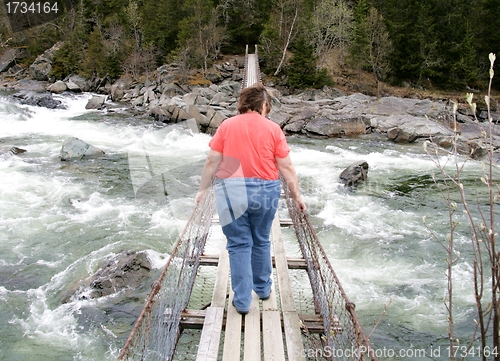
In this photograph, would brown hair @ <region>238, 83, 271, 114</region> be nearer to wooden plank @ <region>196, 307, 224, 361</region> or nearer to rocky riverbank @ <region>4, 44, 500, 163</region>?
wooden plank @ <region>196, 307, 224, 361</region>

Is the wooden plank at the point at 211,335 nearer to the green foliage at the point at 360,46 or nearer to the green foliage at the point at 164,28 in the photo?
the green foliage at the point at 360,46

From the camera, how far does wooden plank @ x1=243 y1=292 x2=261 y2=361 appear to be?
7.91ft

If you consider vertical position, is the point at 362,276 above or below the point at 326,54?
below

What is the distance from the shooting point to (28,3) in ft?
114

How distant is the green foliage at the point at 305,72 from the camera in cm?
2147

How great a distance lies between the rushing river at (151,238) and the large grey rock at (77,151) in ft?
0.85

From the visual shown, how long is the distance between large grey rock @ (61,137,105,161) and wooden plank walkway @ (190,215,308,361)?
8.94 metres

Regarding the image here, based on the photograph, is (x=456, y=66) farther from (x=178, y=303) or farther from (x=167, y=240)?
(x=178, y=303)

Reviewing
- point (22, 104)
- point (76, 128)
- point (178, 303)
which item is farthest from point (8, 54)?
point (178, 303)

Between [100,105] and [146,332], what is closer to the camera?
[146,332]

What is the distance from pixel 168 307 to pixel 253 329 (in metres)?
0.68

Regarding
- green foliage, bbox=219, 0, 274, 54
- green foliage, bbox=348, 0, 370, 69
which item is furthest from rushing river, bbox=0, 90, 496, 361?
green foliage, bbox=219, 0, 274, 54

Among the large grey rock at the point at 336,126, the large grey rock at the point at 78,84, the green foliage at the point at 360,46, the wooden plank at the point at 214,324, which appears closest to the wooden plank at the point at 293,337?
the wooden plank at the point at 214,324

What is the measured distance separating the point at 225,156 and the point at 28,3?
129 ft
